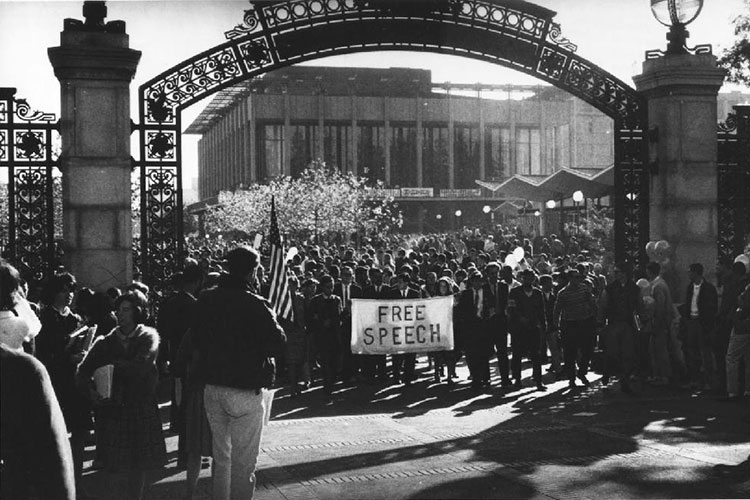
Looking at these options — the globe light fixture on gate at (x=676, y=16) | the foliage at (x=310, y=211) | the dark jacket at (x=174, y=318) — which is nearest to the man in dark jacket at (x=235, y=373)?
the dark jacket at (x=174, y=318)

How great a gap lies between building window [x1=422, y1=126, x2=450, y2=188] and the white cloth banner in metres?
69.9

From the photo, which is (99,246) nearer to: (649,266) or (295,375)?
(295,375)

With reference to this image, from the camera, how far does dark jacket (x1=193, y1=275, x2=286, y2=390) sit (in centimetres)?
Result: 646

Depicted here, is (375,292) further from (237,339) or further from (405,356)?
(237,339)

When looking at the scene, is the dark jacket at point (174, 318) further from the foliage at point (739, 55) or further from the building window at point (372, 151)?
the building window at point (372, 151)

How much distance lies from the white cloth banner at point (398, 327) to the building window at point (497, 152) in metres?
71.6

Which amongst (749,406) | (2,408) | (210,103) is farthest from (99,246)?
(210,103)

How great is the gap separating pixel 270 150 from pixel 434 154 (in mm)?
13801

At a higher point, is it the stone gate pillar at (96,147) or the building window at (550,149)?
the building window at (550,149)

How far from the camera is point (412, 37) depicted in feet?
48.2

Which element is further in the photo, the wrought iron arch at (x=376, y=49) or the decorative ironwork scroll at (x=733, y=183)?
the decorative ironwork scroll at (x=733, y=183)

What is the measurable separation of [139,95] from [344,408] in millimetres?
4961

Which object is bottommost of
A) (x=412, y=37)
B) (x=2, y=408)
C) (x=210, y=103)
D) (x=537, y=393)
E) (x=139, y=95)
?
(x=537, y=393)

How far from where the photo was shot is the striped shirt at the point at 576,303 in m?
13.9
